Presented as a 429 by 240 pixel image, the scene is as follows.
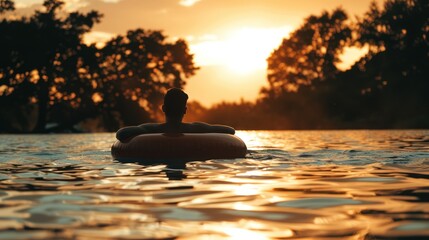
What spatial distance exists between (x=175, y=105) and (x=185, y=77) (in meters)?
41.5

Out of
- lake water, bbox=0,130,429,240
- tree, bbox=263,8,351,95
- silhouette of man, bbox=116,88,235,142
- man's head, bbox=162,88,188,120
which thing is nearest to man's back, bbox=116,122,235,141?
silhouette of man, bbox=116,88,235,142

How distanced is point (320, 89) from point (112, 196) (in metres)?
56.0

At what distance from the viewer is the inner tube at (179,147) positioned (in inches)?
417

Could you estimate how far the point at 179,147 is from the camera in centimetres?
1061

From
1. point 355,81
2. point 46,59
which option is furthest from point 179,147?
point 355,81

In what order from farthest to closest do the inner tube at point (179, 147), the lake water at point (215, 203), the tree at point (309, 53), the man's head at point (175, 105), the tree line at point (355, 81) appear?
the tree at point (309, 53), the tree line at point (355, 81), the man's head at point (175, 105), the inner tube at point (179, 147), the lake water at point (215, 203)

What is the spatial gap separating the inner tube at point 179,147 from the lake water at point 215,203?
1.45 meters

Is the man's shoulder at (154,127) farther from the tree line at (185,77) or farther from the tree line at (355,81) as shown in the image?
the tree line at (355,81)

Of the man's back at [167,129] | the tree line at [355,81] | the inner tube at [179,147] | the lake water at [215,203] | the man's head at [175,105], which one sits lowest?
the lake water at [215,203]

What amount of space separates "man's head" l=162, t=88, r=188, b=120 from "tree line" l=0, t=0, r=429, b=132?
126 feet

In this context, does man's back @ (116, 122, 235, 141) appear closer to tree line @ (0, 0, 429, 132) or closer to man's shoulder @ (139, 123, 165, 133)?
man's shoulder @ (139, 123, 165, 133)

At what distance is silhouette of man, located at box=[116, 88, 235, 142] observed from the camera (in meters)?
11.1

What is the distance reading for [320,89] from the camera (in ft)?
199

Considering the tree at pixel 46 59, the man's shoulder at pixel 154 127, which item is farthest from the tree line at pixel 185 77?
the man's shoulder at pixel 154 127
